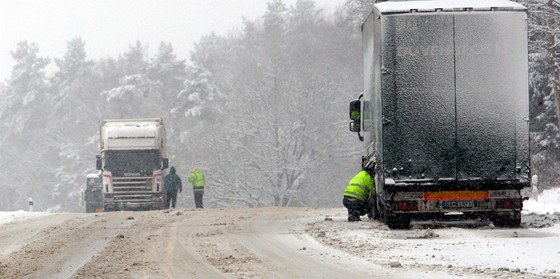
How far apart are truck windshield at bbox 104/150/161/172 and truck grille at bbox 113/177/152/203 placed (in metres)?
0.42

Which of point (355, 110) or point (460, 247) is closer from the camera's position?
point (460, 247)

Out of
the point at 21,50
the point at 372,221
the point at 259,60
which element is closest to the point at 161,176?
the point at 372,221

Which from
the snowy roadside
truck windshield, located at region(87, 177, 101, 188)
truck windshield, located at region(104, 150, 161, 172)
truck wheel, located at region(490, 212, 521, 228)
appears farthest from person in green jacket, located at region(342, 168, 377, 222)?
truck windshield, located at region(87, 177, 101, 188)

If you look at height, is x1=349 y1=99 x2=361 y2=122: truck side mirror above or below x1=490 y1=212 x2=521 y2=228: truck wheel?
above

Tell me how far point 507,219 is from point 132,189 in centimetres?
2277

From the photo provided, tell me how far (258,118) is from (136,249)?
46.0 m

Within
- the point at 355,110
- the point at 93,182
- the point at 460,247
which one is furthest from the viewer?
the point at 93,182

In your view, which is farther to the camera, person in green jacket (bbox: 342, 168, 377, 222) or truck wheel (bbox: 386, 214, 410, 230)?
person in green jacket (bbox: 342, 168, 377, 222)

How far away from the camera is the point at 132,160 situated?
37.8 metres

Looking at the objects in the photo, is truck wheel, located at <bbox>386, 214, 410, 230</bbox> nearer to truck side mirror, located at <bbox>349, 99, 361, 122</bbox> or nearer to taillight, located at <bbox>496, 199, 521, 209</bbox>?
taillight, located at <bbox>496, 199, 521, 209</bbox>

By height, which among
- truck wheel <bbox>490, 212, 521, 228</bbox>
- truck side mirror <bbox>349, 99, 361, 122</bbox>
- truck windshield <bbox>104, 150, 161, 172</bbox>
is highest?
truck side mirror <bbox>349, 99, 361, 122</bbox>

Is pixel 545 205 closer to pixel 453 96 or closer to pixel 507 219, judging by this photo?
pixel 507 219

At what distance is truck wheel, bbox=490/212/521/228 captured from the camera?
697 inches

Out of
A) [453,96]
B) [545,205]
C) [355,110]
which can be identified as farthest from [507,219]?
[545,205]
